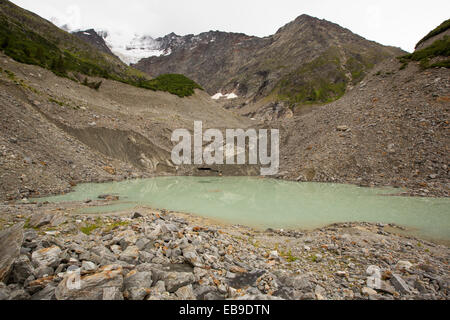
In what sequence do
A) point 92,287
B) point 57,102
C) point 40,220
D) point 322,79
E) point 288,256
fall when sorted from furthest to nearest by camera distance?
point 322,79, point 57,102, point 40,220, point 288,256, point 92,287

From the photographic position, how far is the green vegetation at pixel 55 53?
34.4 meters

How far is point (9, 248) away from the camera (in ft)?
13.9

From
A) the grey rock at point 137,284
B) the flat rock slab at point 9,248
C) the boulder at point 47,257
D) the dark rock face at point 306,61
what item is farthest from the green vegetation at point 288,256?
the dark rock face at point 306,61

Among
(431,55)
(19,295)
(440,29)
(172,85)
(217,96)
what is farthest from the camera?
(217,96)

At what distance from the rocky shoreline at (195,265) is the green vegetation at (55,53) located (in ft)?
125

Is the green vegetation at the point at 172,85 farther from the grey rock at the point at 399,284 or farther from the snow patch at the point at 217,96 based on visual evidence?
the snow patch at the point at 217,96

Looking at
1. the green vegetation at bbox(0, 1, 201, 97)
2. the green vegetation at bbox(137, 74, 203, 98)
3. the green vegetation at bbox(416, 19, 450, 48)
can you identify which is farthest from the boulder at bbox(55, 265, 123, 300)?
the green vegetation at bbox(416, 19, 450, 48)

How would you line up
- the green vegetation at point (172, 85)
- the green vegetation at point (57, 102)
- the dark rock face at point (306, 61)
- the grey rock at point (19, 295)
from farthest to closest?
the dark rock face at point (306, 61) < the green vegetation at point (172, 85) < the green vegetation at point (57, 102) < the grey rock at point (19, 295)

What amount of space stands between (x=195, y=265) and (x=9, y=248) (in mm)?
3612

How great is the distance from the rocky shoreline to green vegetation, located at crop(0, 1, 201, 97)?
37991mm

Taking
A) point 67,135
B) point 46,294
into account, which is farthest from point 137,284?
point 67,135

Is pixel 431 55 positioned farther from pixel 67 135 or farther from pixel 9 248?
pixel 67 135

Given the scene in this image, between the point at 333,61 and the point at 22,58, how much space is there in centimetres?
10821
